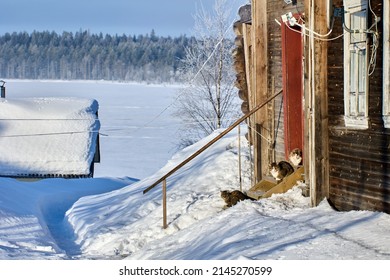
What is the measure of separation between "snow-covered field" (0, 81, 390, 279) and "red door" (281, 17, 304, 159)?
1.69 meters

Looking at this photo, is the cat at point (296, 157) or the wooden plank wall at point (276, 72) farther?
the wooden plank wall at point (276, 72)

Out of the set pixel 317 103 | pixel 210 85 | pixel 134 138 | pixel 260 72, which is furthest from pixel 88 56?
pixel 317 103

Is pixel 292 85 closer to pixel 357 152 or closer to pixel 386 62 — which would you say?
pixel 357 152

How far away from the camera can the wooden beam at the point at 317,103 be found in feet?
35.8

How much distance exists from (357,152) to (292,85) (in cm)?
319

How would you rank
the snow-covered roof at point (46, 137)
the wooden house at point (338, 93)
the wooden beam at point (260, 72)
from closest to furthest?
the wooden house at point (338, 93)
the wooden beam at point (260, 72)
the snow-covered roof at point (46, 137)

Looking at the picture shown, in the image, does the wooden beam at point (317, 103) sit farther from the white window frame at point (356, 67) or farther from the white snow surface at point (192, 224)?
the white window frame at point (356, 67)

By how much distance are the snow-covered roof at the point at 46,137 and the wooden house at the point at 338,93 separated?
60.3ft

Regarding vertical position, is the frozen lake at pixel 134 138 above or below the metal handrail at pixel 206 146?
below

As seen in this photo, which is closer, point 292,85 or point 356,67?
point 356,67

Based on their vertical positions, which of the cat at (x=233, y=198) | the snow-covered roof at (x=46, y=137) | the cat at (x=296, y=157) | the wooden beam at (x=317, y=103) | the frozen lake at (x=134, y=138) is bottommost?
the frozen lake at (x=134, y=138)

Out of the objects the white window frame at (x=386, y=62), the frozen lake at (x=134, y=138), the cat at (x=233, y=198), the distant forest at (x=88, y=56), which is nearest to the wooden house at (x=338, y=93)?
the white window frame at (x=386, y=62)

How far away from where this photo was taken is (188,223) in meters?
13.3
